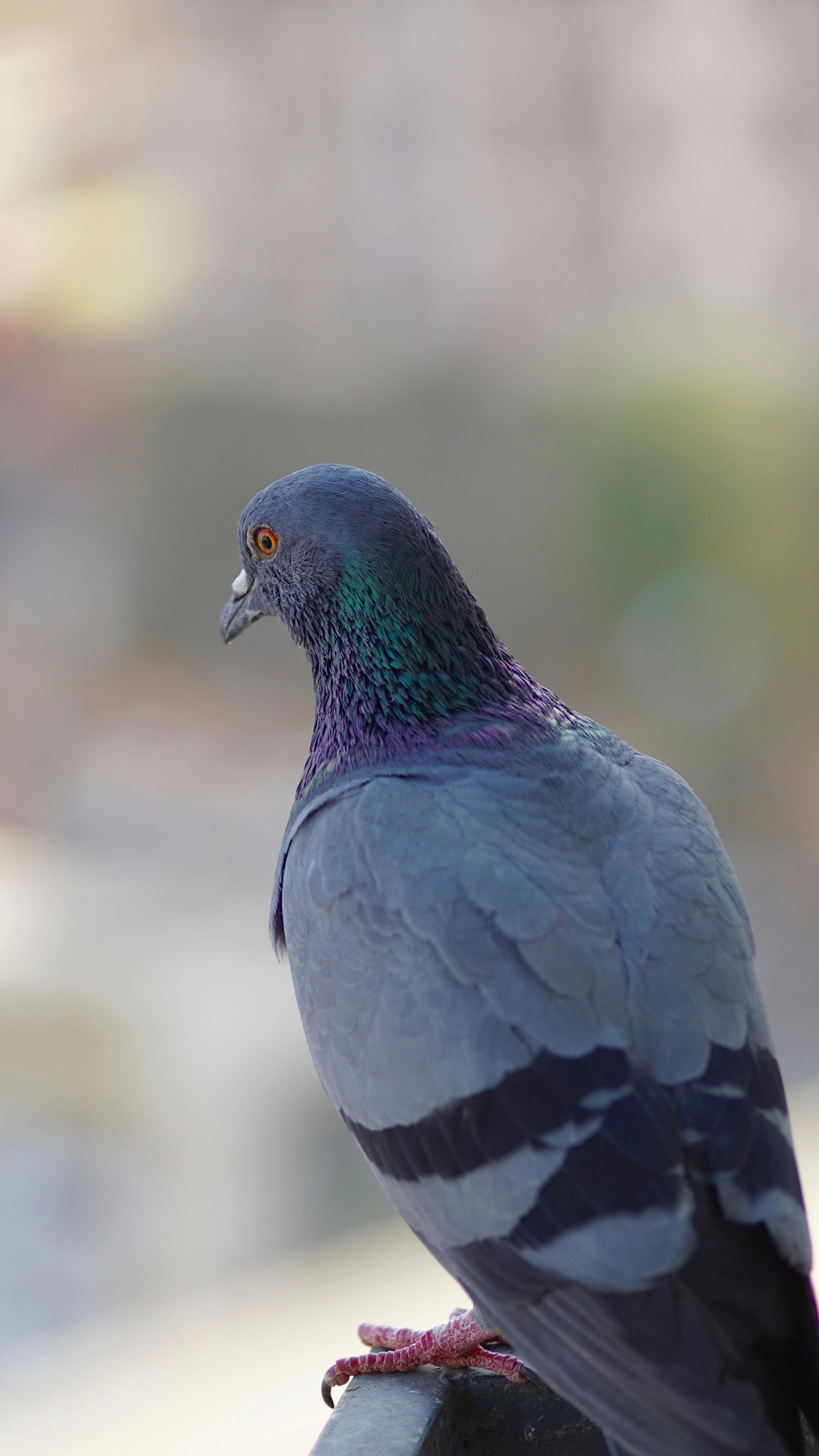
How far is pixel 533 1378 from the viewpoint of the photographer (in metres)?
1.50

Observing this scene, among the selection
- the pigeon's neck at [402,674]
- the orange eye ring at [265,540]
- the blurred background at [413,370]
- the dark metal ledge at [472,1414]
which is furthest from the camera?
the blurred background at [413,370]

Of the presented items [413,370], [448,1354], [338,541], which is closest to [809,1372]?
[448,1354]

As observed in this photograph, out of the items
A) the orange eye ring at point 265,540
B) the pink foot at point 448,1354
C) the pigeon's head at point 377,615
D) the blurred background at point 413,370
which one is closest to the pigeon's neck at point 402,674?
the pigeon's head at point 377,615

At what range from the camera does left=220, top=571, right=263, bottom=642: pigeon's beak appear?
1.88 meters

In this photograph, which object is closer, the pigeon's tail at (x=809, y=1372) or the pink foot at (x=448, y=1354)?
the pigeon's tail at (x=809, y=1372)

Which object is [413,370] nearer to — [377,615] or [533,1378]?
[377,615]

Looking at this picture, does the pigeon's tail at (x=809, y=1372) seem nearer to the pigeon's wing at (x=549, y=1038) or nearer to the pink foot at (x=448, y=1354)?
the pigeon's wing at (x=549, y=1038)

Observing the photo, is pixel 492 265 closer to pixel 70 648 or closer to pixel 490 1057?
pixel 70 648

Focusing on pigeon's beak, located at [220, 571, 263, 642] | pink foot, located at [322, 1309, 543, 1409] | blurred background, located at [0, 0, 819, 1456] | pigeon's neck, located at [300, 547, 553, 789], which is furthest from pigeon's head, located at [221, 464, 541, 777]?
blurred background, located at [0, 0, 819, 1456]

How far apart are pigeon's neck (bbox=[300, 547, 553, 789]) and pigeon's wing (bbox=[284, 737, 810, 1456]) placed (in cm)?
14

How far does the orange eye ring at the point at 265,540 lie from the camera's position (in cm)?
174

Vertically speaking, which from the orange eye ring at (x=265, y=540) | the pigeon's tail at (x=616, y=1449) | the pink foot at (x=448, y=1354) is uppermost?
the orange eye ring at (x=265, y=540)

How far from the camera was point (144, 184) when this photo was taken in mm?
9133

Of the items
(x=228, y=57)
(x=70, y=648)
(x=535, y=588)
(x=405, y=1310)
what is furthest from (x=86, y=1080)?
(x=228, y=57)
